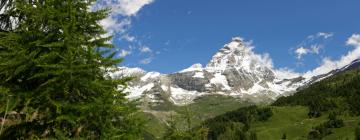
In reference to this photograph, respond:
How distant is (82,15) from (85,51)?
1830 mm

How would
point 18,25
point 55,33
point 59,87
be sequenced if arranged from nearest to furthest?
point 59,87
point 55,33
point 18,25

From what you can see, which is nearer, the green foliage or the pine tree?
the pine tree

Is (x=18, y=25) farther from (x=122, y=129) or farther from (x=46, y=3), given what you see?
(x=122, y=129)

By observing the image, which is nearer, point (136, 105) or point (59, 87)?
point (59, 87)

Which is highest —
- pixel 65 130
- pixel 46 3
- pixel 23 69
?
pixel 46 3

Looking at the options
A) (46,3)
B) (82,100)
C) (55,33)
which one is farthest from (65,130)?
(46,3)

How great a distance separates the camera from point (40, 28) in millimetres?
19344

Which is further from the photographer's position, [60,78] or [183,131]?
[183,131]

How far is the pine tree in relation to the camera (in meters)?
17.6

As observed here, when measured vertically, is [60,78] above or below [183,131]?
above

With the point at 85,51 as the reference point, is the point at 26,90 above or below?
below

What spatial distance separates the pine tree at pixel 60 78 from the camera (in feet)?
57.9

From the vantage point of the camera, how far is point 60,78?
1755cm

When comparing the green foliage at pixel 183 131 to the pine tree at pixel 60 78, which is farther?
the green foliage at pixel 183 131
